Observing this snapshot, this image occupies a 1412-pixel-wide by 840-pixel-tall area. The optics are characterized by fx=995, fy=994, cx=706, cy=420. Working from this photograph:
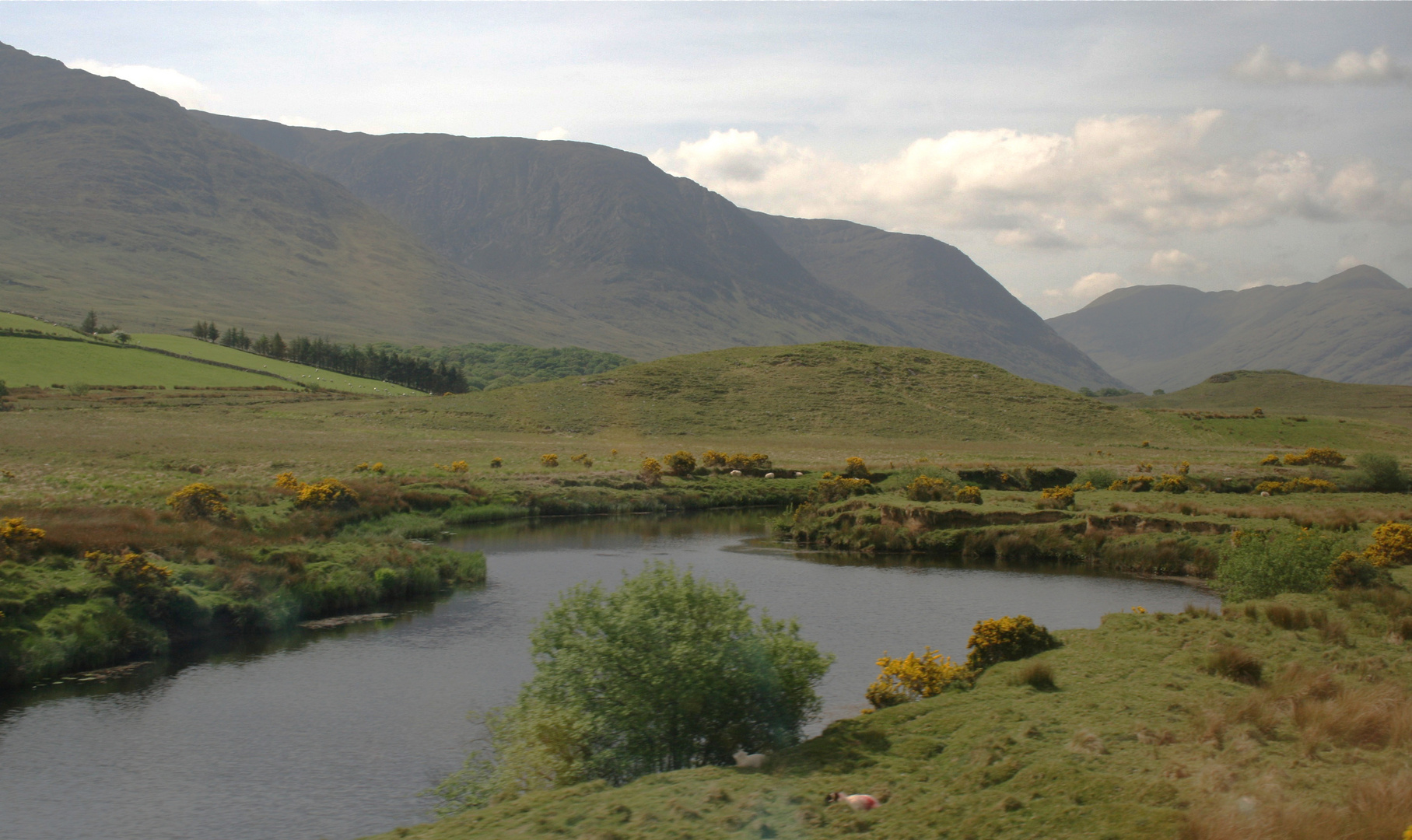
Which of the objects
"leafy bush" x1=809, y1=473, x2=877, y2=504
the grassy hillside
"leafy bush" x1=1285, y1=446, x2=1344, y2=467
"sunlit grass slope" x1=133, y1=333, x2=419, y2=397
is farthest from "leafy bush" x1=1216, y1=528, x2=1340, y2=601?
the grassy hillside

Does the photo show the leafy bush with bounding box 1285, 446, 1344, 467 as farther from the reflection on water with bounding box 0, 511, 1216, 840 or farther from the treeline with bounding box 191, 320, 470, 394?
the treeline with bounding box 191, 320, 470, 394

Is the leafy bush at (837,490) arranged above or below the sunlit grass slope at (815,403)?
below

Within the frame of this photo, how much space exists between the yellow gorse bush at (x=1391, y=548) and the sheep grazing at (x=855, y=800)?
22.9m

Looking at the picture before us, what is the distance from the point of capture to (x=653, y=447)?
88.2 metres

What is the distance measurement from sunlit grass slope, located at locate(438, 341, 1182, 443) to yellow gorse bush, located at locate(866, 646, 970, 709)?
261 feet

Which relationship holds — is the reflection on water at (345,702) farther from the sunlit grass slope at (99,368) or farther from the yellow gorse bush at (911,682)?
the sunlit grass slope at (99,368)

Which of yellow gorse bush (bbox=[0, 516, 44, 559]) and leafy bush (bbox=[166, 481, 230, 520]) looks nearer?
yellow gorse bush (bbox=[0, 516, 44, 559])

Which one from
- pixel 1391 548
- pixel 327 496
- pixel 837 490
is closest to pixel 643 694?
pixel 1391 548

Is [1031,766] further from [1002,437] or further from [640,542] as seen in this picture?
[1002,437]

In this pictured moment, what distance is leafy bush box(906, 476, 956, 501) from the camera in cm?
5078

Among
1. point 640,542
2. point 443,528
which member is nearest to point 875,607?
point 640,542

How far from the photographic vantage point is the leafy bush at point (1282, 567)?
27500 millimetres

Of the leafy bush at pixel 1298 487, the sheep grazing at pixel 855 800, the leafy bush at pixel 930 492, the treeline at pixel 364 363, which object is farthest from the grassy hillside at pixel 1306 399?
the sheep grazing at pixel 855 800

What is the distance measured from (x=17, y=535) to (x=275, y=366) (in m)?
129
